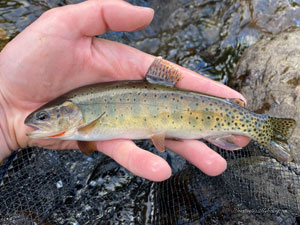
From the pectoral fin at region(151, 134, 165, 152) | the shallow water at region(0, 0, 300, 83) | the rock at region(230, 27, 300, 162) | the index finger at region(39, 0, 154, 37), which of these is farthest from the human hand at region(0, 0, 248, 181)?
the shallow water at region(0, 0, 300, 83)

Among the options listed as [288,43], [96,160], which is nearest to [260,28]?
[288,43]

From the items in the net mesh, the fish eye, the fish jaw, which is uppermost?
the fish eye

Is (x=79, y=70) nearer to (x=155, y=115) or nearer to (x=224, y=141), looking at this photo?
(x=155, y=115)

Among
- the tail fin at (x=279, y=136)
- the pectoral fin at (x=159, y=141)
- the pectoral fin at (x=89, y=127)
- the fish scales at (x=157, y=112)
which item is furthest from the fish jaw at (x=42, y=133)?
the tail fin at (x=279, y=136)

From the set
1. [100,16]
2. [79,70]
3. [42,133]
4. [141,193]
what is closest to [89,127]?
[42,133]

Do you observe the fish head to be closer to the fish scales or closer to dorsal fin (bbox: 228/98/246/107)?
the fish scales
